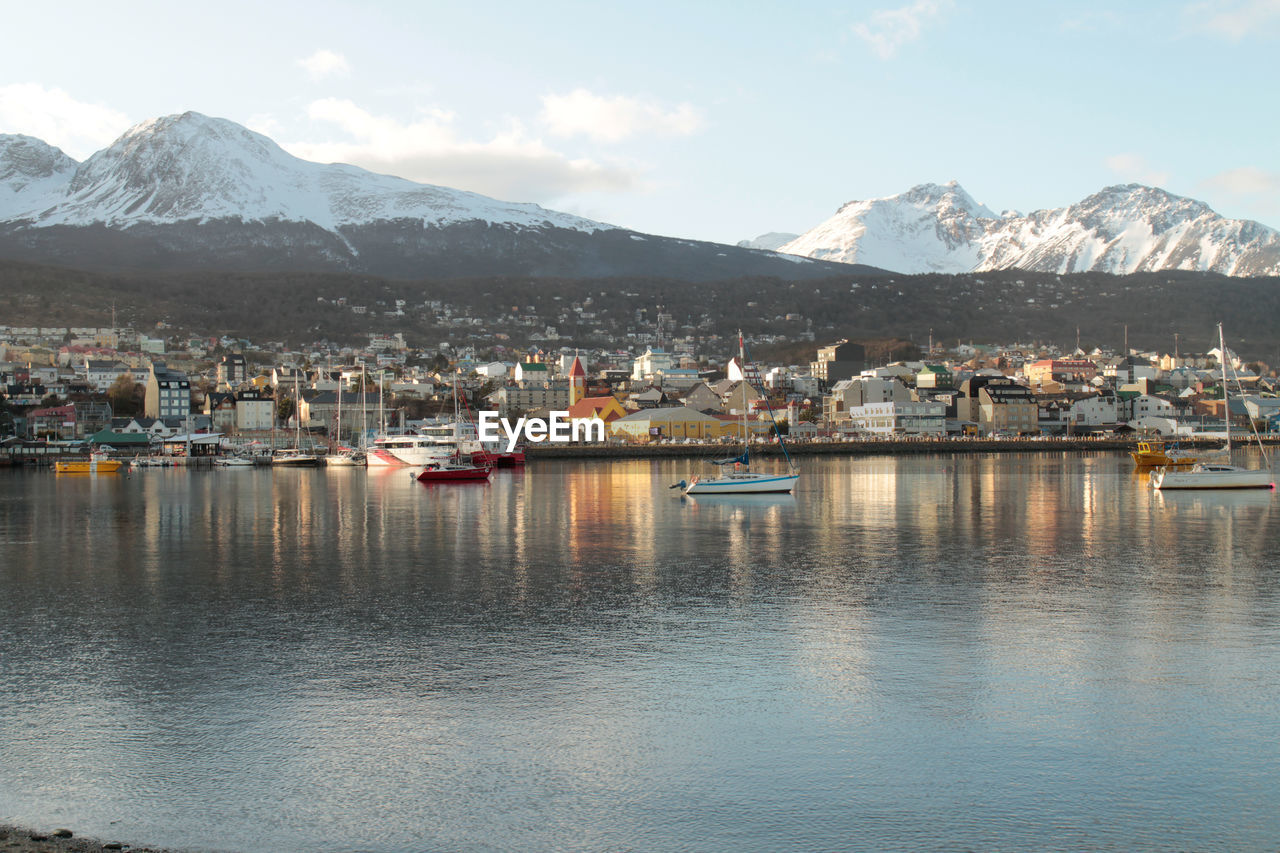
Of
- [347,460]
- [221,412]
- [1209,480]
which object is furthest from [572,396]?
[1209,480]

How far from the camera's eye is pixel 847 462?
6950cm

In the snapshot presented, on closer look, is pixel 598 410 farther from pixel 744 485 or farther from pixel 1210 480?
pixel 1210 480

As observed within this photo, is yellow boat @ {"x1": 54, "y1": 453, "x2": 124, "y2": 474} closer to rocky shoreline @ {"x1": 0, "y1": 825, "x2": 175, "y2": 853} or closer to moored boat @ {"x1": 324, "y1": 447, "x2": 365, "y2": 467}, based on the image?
moored boat @ {"x1": 324, "y1": 447, "x2": 365, "y2": 467}

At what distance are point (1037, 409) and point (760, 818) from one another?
103 meters

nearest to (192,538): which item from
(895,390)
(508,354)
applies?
(895,390)

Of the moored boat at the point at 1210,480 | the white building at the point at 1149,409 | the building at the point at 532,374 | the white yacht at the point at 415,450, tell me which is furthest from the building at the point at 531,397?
the moored boat at the point at 1210,480

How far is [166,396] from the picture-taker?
103m

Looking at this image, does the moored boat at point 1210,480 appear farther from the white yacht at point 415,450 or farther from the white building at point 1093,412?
the white building at point 1093,412

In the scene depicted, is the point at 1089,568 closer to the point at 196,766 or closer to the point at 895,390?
the point at 196,766

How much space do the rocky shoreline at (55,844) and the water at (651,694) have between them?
0.19 meters

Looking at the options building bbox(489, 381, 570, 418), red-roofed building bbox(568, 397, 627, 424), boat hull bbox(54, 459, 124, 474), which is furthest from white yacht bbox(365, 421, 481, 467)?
building bbox(489, 381, 570, 418)

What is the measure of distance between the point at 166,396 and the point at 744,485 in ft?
265

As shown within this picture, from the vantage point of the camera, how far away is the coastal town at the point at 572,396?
9525 cm

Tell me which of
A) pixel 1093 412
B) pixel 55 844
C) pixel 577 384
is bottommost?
pixel 55 844
